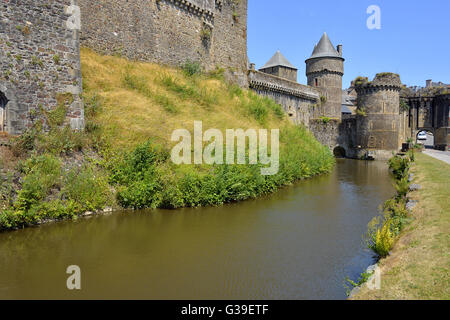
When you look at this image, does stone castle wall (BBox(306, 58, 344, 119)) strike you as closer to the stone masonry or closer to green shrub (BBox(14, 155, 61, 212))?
the stone masonry

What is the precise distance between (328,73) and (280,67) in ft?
19.2

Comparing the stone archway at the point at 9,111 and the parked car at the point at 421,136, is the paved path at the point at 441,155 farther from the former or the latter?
the parked car at the point at 421,136

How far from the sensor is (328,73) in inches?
1372

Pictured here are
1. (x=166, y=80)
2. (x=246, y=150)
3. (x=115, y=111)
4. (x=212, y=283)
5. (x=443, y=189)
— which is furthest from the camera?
(x=166, y=80)

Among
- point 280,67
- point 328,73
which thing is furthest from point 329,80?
point 280,67

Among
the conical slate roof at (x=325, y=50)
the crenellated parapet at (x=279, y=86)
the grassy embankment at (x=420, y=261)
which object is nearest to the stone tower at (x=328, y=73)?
the conical slate roof at (x=325, y=50)

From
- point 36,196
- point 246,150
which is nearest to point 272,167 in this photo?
point 246,150

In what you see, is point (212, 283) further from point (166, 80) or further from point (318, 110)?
point (318, 110)

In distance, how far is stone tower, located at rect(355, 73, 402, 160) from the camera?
30.4m

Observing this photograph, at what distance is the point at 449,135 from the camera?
3641cm

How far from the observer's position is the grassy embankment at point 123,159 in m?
8.36

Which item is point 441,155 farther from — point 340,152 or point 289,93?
point 289,93

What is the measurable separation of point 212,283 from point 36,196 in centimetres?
517

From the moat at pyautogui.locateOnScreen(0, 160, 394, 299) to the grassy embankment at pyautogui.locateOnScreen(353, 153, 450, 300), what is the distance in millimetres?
757
